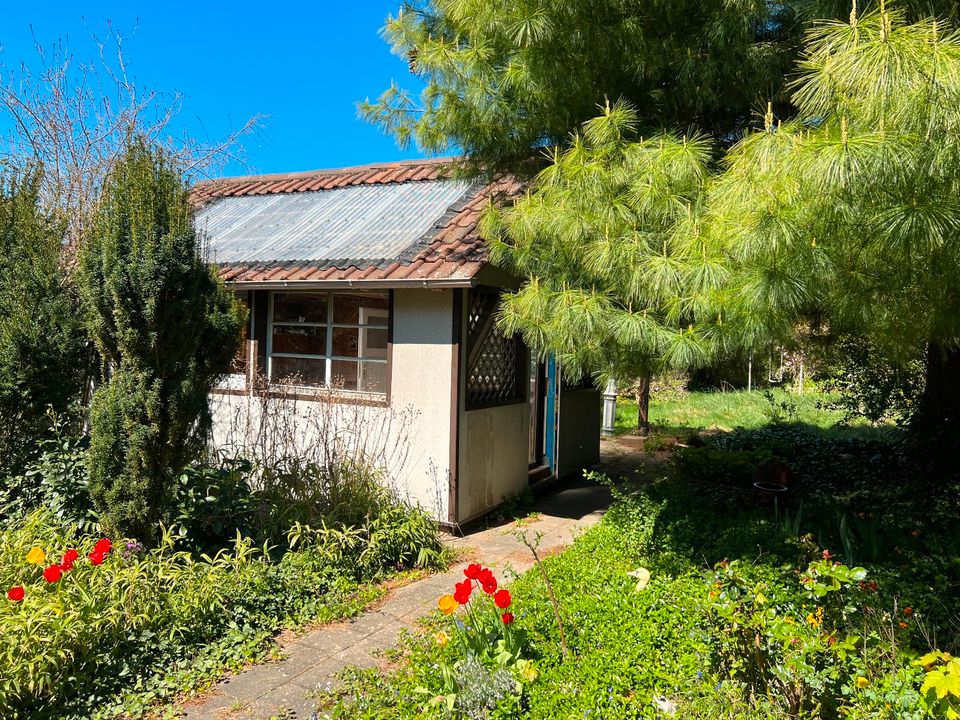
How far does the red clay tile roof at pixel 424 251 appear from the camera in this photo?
641 centimetres

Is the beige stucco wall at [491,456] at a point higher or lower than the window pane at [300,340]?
lower

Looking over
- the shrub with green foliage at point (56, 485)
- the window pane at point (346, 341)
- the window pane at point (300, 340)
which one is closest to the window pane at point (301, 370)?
the window pane at point (300, 340)

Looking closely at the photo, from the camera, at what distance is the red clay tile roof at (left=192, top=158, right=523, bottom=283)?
6406 mm

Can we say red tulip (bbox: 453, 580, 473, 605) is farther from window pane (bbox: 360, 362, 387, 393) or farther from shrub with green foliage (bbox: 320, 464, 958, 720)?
window pane (bbox: 360, 362, 387, 393)

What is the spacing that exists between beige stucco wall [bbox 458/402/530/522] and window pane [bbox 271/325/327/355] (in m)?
2.06

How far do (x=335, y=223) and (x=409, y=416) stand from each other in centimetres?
315

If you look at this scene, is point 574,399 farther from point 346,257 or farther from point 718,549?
point 718,549

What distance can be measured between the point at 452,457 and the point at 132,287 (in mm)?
3308

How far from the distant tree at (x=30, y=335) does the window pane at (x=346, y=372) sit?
245 centimetres

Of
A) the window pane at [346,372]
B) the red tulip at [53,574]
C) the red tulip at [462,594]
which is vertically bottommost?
the red tulip at [53,574]

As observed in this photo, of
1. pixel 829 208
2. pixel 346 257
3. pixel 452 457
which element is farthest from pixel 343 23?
pixel 829 208

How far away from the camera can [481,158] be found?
6.39 meters

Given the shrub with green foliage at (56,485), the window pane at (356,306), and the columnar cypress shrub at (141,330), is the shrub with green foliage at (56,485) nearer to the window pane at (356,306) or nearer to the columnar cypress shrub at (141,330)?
the columnar cypress shrub at (141,330)

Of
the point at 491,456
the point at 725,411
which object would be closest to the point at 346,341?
the point at 491,456
